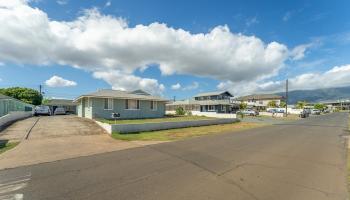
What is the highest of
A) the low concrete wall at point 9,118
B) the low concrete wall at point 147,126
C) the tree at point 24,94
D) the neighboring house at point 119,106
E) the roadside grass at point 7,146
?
the tree at point 24,94

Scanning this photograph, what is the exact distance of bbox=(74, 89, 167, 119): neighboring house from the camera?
25984 mm

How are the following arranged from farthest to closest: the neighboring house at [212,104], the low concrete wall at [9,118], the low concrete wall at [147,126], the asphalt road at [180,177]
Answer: the neighboring house at [212,104]
the low concrete wall at [9,118]
the low concrete wall at [147,126]
the asphalt road at [180,177]

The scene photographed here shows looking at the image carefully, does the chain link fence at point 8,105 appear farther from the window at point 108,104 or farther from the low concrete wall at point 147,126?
the low concrete wall at point 147,126

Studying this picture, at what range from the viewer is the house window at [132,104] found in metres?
28.9

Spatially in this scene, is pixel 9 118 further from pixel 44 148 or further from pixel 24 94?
pixel 24 94

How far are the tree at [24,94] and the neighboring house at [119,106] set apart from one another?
43.1 metres

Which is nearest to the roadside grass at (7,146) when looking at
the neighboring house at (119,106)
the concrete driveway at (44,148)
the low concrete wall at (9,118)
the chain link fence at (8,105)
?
the concrete driveway at (44,148)

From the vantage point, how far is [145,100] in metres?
30.9

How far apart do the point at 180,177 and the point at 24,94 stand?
230ft

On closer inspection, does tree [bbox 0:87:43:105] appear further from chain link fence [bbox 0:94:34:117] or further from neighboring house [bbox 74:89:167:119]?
neighboring house [bbox 74:89:167:119]

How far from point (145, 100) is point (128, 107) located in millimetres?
2835

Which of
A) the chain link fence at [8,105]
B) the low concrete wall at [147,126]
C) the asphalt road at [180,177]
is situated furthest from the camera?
the chain link fence at [8,105]

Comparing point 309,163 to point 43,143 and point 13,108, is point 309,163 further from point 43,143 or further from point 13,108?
point 13,108

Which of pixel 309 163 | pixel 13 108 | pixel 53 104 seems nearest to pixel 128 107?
pixel 13 108
